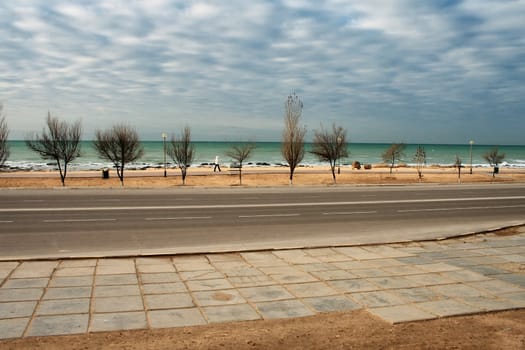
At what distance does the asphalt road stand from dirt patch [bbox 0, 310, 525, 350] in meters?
4.68

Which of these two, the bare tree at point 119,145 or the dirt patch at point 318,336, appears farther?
the bare tree at point 119,145

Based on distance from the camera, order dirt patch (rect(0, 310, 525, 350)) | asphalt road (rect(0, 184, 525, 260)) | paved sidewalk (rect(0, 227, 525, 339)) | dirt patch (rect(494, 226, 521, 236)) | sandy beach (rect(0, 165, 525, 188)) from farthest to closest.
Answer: sandy beach (rect(0, 165, 525, 188))
dirt patch (rect(494, 226, 521, 236))
asphalt road (rect(0, 184, 525, 260))
paved sidewalk (rect(0, 227, 525, 339))
dirt patch (rect(0, 310, 525, 350))

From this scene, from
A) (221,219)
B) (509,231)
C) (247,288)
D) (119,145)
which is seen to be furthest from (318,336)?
(119,145)

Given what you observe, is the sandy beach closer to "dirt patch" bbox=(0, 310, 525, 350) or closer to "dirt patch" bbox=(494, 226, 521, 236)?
"dirt patch" bbox=(494, 226, 521, 236)

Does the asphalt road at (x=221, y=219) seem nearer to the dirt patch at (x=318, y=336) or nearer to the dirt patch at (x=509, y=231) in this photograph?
the dirt patch at (x=509, y=231)

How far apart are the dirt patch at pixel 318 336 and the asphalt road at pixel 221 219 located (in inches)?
184

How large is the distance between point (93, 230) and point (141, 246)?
3.06m

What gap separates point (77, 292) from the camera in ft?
24.6

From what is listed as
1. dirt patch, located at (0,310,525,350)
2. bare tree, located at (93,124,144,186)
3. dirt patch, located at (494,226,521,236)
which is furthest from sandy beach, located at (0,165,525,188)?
dirt patch, located at (0,310,525,350)

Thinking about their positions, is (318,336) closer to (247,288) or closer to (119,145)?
(247,288)

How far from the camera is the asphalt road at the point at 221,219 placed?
40.0 ft

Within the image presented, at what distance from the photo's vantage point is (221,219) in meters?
16.7

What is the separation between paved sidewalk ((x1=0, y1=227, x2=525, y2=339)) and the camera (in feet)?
21.4

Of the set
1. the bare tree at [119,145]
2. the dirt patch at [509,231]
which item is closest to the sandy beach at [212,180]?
the bare tree at [119,145]
